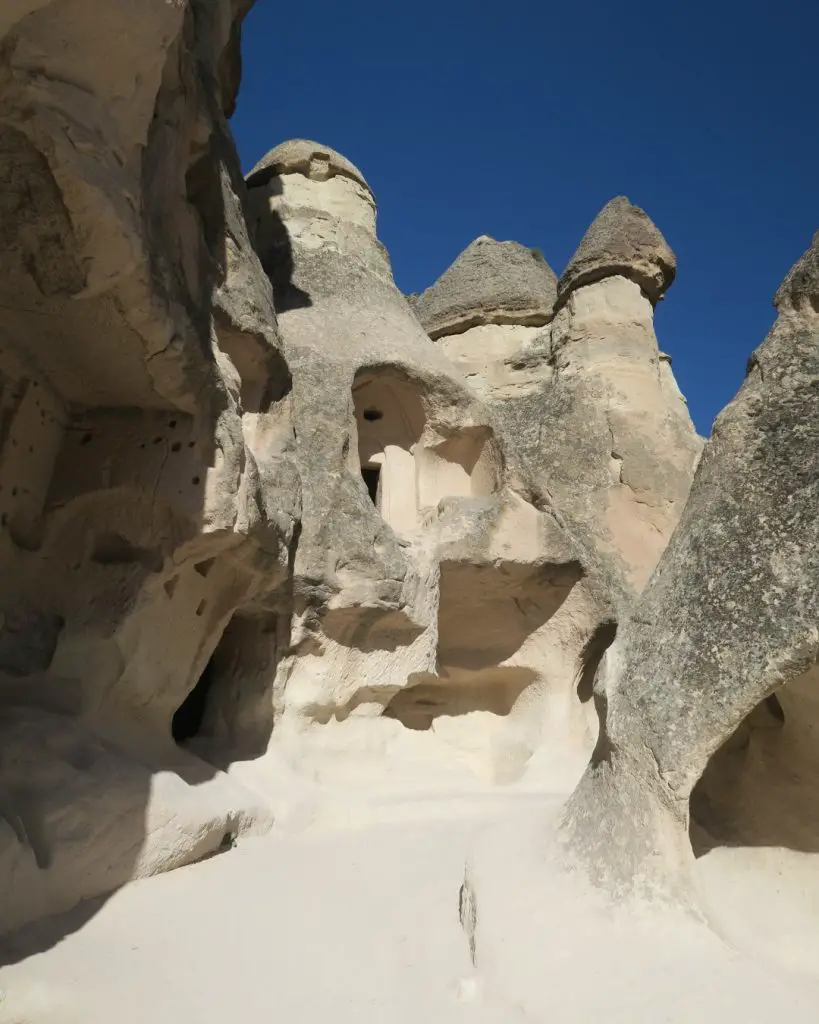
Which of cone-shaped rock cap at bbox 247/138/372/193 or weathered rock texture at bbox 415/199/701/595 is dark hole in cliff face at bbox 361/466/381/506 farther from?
cone-shaped rock cap at bbox 247/138/372/193

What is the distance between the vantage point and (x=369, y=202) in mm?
8984

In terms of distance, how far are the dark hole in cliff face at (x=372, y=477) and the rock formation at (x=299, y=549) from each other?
0.04 metres

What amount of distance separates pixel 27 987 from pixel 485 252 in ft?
35.5

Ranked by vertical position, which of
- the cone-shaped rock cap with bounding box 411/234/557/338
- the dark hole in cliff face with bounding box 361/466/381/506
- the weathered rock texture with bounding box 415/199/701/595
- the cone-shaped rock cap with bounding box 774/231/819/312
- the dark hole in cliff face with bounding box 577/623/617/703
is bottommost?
the dark hole in cliff face with bounding box 577/623/617/703

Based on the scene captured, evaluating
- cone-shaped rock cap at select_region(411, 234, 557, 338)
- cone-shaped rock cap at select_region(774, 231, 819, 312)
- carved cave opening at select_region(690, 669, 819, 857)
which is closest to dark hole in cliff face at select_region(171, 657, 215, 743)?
carved cave opening at select_region(690, 669, 819, 857)

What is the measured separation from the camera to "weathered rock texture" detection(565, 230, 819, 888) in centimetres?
292

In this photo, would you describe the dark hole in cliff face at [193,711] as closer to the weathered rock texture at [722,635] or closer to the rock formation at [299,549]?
the rock formation at [299,549]

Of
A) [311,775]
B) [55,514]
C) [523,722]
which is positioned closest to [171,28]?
[55,514]

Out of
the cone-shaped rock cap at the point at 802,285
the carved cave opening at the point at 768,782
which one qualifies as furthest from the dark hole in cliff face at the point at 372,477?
the cone-shaped rock cap at the point at 802,285

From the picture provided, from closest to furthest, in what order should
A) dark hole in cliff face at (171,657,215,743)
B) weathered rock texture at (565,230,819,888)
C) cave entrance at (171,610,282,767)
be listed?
weathered rock texture at (565,230,819,888) → cave entrance at (171,610,282,767) → dark hole in cliff face at (171,657,215,743)

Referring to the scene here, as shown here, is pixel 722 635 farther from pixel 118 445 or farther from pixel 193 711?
pixel 193 711

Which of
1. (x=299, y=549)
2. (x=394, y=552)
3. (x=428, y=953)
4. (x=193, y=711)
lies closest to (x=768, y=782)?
(x=428, y=953)

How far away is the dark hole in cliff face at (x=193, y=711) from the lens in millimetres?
6164

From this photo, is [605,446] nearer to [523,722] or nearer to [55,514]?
[523,722]
